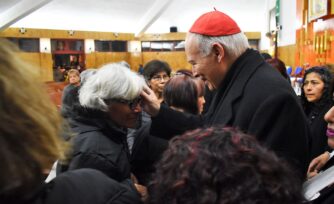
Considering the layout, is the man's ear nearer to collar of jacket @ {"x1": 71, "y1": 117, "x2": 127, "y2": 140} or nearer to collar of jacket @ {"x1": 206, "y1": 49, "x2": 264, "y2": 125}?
→ collar of jacket @ {"x1": 206, "y1": 49, "x2": 264, "y2": 125}

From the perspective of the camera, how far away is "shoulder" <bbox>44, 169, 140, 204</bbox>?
903mm

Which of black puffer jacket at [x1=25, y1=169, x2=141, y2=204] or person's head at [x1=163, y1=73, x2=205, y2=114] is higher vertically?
person's head at [x1=163, y1=73, x2=205, y2=114]

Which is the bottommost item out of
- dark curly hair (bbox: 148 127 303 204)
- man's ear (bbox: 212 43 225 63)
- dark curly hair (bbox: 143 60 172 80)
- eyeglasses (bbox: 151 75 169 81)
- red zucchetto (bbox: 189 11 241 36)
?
dark curly hair (bbox: 148 127 303 204)

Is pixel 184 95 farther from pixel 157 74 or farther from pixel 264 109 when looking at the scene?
pixel 157 74

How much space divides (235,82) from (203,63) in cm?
20

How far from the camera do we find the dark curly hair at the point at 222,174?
0.80m

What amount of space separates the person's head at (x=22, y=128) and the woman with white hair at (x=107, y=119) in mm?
777

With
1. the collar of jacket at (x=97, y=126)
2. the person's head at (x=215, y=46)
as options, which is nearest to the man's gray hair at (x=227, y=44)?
the person's head at (x=215, y=46)

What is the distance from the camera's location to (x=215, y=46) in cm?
180

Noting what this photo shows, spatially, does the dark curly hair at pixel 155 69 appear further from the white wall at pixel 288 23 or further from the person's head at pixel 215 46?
the white wall at pixel 288 23

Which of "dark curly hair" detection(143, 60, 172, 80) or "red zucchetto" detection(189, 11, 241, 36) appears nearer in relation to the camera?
"red zucchetto" detection(189, 11, 241, 36)

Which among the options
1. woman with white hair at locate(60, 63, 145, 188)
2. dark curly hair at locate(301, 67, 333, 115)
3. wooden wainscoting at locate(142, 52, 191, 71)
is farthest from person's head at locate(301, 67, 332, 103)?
wooden wainscoting at locate(142, 52, 191, 71)

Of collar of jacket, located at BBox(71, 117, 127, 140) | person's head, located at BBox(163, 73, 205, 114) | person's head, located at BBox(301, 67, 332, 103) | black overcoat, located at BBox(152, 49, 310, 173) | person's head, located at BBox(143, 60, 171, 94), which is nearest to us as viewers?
black overcoat, located at BBox(152, 49, 310, 173)

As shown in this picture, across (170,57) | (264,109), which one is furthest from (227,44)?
(170,57)
